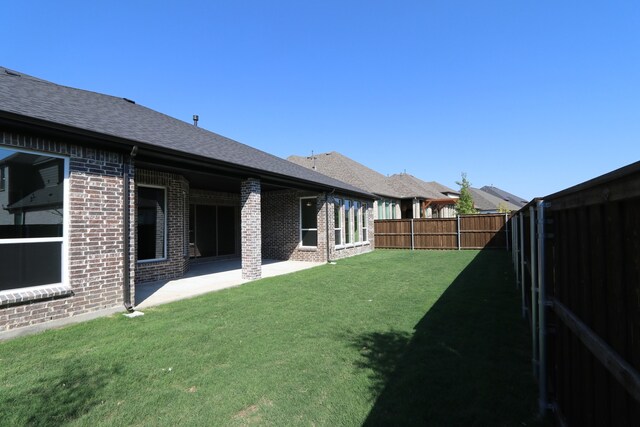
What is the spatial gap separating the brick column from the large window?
4.63 meters

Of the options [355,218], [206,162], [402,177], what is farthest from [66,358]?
[402,177]

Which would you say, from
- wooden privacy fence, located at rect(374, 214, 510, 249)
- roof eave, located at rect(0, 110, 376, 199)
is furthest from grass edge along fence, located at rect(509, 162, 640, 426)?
wooden privacy fence, located at rect(374, 214, 510, 249)

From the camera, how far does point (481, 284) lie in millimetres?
8758

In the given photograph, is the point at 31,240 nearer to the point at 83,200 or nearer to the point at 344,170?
the point at 83,200

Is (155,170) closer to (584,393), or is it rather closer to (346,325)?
(346,325)

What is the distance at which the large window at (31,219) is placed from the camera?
522 centimetres

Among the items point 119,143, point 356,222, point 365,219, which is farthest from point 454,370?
point 365,219

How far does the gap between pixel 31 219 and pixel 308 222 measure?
999 centimetres

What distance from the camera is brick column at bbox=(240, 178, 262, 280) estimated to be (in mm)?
9719

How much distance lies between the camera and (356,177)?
956 inches

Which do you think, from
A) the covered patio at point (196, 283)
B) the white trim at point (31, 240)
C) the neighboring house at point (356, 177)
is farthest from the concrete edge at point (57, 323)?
the neighboring house at point (356, 177)

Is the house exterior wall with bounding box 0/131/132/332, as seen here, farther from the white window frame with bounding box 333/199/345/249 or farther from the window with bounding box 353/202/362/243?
the window with bounding box 353/202/362/243

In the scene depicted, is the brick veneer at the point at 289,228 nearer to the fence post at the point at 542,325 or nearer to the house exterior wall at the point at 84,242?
the house exterior wall at the point at 84,242

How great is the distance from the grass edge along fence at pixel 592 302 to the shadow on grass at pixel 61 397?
153 inches
